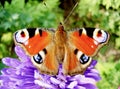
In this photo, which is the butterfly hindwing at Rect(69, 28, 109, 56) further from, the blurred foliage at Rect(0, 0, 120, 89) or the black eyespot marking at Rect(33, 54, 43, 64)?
the blurred foliage at Rect(0, 0, 120, 89)

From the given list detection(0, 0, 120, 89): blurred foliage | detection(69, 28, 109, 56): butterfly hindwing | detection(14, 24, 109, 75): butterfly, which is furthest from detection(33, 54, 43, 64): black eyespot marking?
detection(0, 0, 120, 89): blurred foliage

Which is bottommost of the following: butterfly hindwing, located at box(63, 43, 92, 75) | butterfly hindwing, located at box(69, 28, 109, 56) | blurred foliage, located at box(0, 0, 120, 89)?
butterfly hindwing, located at box(63, 43, 92, 75)

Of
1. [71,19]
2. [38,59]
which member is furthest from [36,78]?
[71,19]

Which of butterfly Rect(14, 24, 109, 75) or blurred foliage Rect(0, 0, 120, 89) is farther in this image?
blurred foliage Rect(0, 0, 120, 89)

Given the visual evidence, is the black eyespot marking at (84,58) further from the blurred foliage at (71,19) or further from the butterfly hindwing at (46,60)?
the blurred foliage at (71,19)

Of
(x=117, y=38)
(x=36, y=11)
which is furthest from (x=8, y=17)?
(x=117, y=38)

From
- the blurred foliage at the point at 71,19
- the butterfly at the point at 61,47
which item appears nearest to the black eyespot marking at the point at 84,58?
the butterfly at the point at 61,47

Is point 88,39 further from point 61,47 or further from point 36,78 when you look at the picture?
point 36,78
